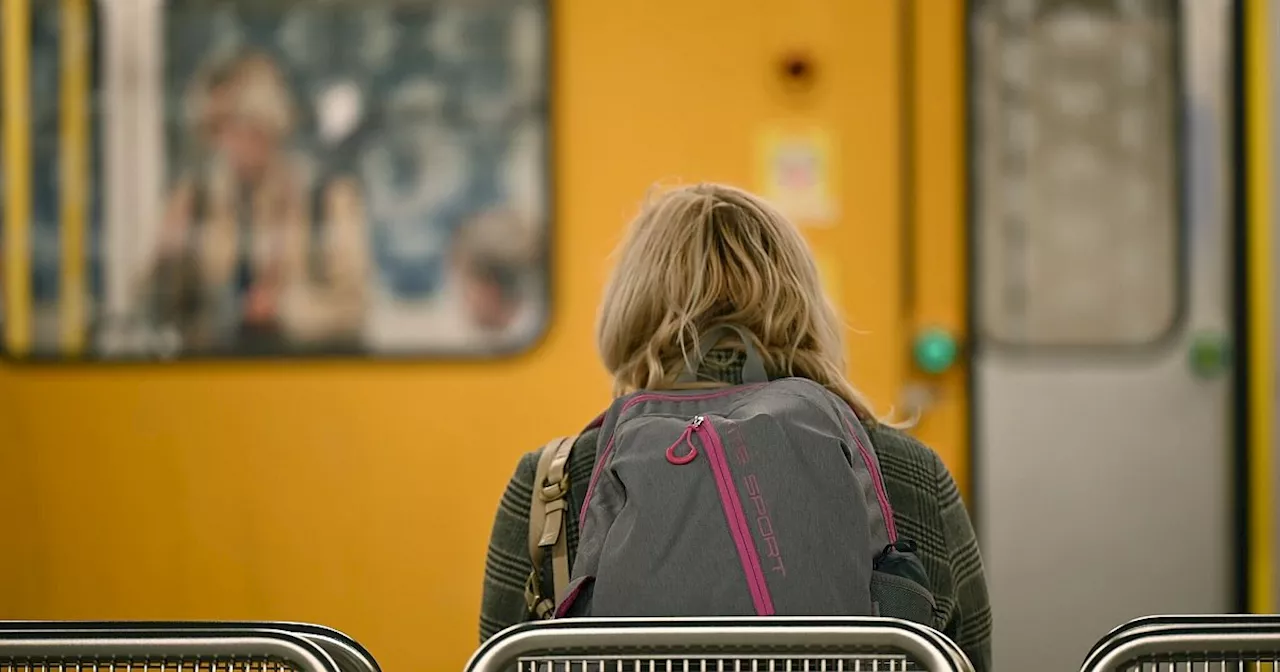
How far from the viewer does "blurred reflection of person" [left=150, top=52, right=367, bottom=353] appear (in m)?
2.98

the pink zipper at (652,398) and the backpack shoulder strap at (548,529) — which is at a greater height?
the pink zipper at (652,398)

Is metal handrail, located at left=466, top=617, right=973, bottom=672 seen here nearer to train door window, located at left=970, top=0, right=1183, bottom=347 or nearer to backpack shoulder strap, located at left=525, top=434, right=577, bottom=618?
backpack shoulder strap, located at left=525, top=434, right=577, bottom=618

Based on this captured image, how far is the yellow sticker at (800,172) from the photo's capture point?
2.99 metres

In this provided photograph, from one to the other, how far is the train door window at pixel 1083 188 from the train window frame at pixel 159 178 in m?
1.01

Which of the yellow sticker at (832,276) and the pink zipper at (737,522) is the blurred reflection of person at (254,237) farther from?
the pink zipper at (737,522)

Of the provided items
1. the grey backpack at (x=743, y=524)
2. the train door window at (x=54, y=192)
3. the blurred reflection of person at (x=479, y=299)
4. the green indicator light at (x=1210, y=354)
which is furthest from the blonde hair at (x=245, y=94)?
the green indicator light at (x=1210, y=354)

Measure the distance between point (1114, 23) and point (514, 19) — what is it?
1.39 meters

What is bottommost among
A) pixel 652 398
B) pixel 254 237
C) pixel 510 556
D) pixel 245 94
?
pixel 510 556

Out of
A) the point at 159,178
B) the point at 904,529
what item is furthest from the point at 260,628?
the point at 159,178

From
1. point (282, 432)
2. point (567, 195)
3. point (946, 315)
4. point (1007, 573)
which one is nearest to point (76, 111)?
point (282, 432)

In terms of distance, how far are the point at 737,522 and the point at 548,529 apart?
1.03 feet

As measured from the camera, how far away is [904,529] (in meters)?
1.65

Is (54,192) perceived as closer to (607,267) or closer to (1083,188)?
(607,267)

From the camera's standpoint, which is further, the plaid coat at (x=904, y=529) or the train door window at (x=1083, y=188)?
the train door window at (x=1083, y=188)
